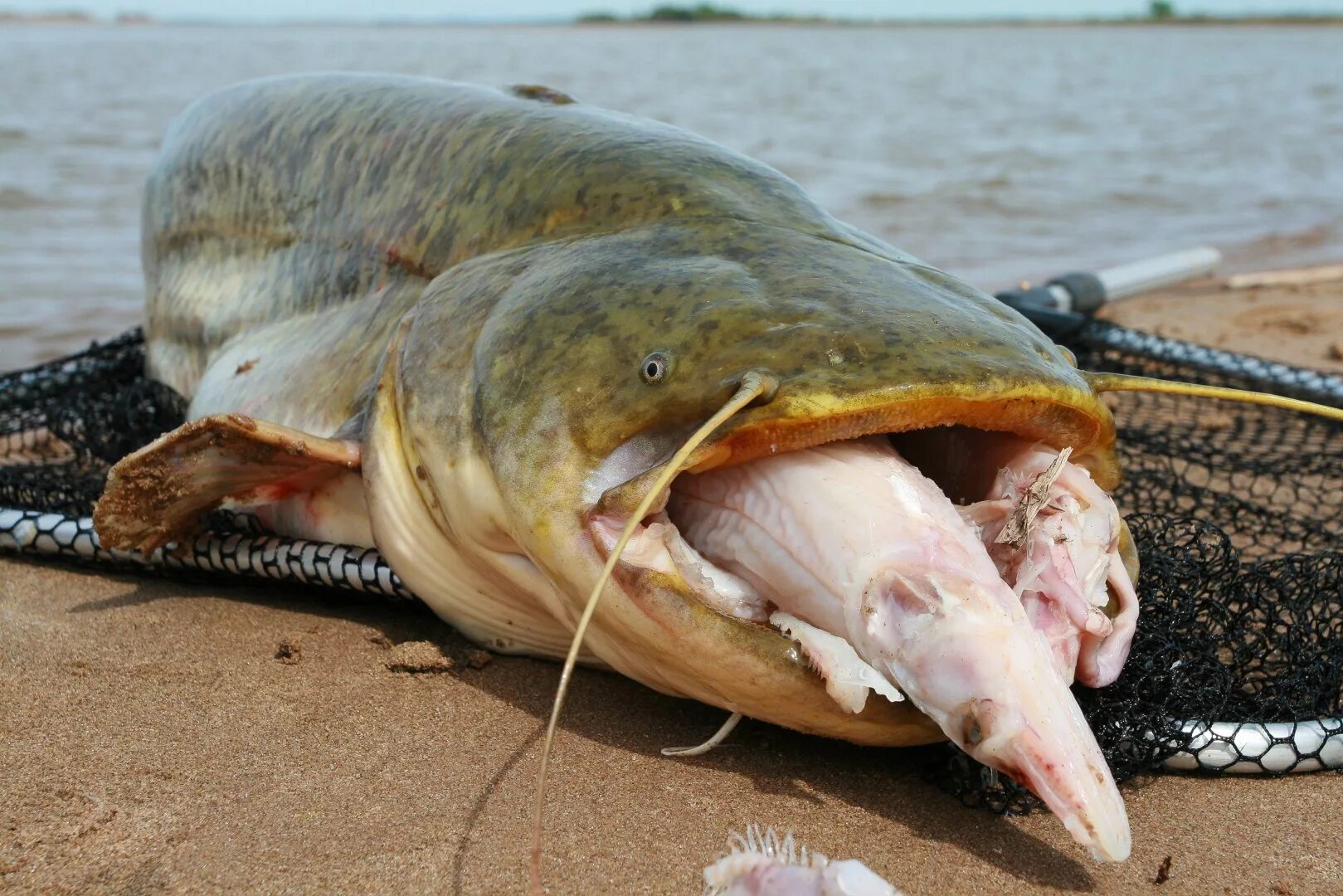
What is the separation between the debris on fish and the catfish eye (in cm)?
63

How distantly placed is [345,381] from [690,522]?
3.70 ft

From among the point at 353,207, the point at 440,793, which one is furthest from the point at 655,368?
the point at 353,207

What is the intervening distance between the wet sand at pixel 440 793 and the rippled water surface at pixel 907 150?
411 centimetres

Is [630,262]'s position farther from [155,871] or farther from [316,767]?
[155,871]

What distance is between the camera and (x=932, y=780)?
194 centimetres

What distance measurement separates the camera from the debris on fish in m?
1.45

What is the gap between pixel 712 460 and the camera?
5.77ft

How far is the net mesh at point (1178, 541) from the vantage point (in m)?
2.02

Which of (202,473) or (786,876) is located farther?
(202,473)

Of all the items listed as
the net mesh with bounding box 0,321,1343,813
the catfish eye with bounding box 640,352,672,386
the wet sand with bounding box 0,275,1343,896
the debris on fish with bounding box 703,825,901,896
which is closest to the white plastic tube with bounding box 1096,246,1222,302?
the net mesh with bounding box 0,321,1343,813

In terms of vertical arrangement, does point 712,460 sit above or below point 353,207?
above

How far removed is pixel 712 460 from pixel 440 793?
630mm

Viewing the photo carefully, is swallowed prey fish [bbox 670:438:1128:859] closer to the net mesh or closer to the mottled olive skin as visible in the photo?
the mottled olive skin

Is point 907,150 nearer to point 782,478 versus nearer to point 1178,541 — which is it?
point 1178,541
